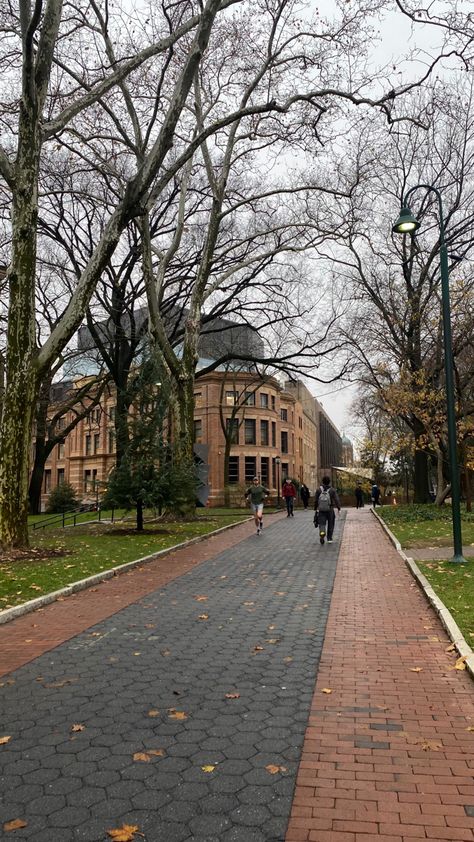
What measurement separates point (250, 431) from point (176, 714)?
5275 centimetres

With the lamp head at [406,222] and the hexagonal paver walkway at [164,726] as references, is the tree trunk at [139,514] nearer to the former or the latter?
the hexagonal paver walkway at [164,726]

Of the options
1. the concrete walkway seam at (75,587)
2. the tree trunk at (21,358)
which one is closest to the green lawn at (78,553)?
the concrete walkway seam at (75,587)

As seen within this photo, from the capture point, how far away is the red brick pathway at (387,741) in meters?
2.98

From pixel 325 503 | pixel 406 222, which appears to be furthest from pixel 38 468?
pixel 406 222

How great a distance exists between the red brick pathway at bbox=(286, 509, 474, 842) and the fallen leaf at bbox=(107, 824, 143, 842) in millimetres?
755

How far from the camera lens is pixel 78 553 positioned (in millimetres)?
13703

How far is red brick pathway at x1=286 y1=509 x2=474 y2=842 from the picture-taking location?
2.98m

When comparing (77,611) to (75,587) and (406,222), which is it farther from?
(406,222)

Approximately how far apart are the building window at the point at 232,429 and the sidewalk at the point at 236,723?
132ft

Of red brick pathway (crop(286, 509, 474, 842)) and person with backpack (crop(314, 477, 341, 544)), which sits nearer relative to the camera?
red brick pathway (crop(286, 509, 474, 842))

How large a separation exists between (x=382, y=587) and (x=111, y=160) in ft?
60.1

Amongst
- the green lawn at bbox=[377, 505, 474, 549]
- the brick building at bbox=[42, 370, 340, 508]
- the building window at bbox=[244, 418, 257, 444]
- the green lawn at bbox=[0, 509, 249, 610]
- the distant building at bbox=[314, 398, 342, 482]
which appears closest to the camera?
the green lawn at bbox=[0, 509, 249, 610]

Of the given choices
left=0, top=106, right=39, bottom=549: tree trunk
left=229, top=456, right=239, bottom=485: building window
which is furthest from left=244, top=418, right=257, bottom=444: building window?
left=0, top=106, right=39, bottom=549: tree trunk

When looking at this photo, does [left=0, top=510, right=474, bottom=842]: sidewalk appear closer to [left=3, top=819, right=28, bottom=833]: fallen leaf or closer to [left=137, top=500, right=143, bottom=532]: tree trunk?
[left=3, top=819, right=28, bottom=833]: fallen leaf
